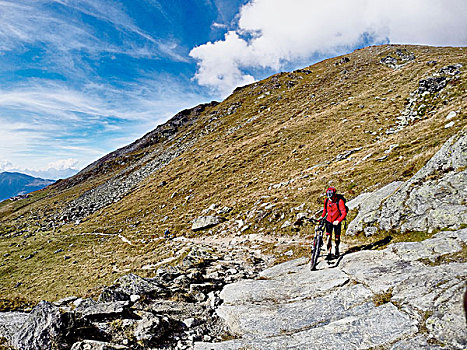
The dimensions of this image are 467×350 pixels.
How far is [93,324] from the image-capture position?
26.0 ft

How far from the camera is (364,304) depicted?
7.73 meters

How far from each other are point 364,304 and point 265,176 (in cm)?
3637

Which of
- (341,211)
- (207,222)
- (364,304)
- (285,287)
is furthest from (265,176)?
(364,304)

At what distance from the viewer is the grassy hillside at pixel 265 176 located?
2595 centimetres

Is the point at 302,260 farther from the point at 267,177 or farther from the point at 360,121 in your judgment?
the point at 360,121

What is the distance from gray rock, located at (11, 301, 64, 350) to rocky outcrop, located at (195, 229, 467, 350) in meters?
4.43

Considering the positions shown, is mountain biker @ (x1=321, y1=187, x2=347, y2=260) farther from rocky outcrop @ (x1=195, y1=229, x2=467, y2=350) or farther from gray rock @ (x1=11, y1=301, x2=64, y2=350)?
gray rock @ (x1=11, y1=301, x2=64, y2=350)

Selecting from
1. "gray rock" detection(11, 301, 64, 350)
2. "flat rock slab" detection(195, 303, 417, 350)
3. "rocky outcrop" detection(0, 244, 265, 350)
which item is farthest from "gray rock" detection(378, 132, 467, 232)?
"gray rock" detection(11, 301, 64, 350)

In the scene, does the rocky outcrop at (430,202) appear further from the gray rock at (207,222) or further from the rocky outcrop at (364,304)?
the gray rock at (207,222)

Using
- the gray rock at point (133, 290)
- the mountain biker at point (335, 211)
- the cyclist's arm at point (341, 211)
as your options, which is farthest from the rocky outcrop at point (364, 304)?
the gray rock at point (133, 290)

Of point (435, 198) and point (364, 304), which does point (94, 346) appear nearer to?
point (364, 304)

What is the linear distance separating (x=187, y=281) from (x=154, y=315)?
3.92m

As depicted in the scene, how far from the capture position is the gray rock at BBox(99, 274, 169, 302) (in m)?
9.98

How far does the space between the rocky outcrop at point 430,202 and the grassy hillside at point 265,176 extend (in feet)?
16.7
